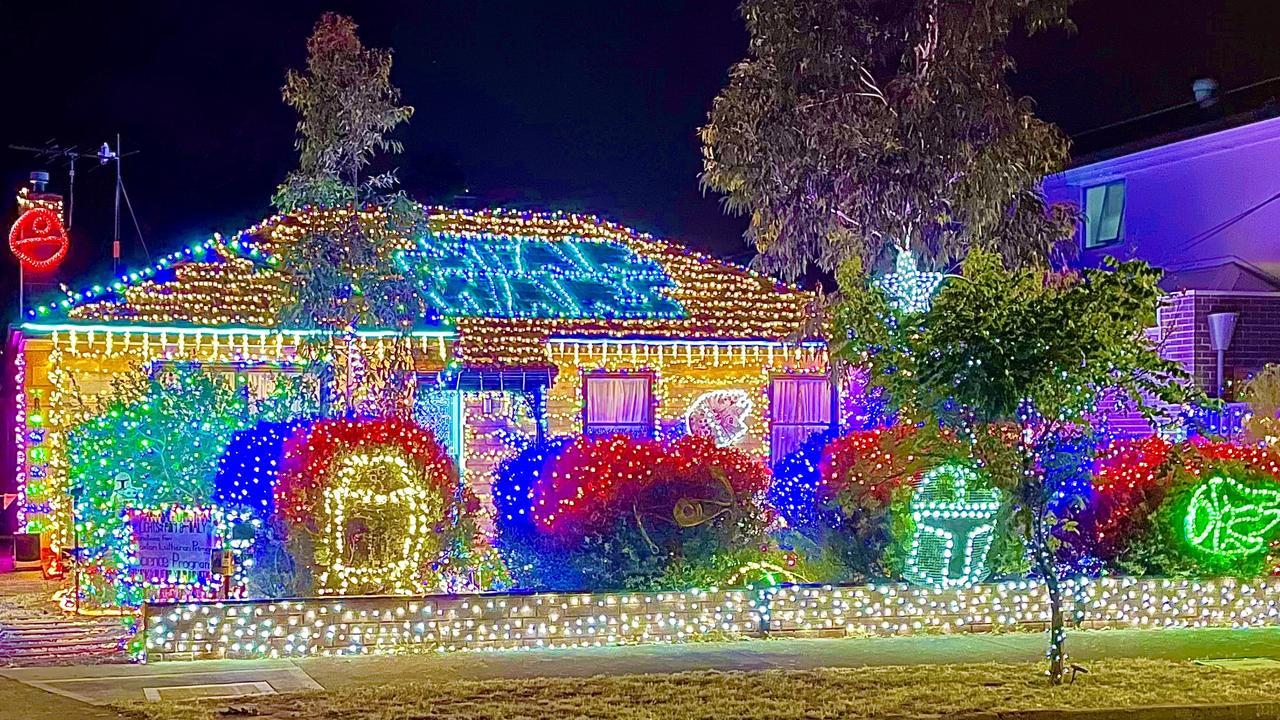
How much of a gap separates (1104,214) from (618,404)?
11.6 m

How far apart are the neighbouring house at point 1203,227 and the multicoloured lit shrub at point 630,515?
9.48 metres

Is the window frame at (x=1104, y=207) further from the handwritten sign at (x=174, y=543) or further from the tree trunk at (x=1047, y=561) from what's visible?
the handwritten sign at (x=174, y=543)

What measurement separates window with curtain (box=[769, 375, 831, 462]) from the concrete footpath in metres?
7.27

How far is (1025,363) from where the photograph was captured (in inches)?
426

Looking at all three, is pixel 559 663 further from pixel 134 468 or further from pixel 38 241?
pixel 38 241

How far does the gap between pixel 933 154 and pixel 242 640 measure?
28.8ft

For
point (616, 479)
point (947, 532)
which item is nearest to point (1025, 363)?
point (947, 532)

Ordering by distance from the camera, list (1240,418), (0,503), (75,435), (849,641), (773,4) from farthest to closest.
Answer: (0,503), (1240,418), (773,4), (75,435), (849,641)

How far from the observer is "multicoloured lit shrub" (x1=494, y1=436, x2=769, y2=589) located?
43.5 feet

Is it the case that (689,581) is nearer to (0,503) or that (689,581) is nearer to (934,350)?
(934,350)

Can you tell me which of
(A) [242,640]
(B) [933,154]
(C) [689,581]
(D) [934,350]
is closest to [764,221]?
(B) [933,154]

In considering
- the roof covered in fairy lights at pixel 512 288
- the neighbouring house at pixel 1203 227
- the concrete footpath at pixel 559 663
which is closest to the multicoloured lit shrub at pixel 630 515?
the concrete footpath at pixel 559 663

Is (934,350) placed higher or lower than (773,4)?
lower

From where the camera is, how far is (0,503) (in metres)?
25.9
